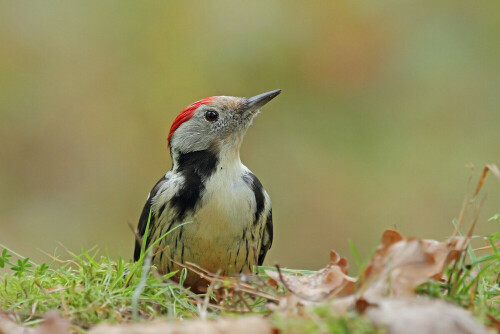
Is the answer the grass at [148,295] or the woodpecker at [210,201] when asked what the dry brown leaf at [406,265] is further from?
the woodpecker at [210,201]

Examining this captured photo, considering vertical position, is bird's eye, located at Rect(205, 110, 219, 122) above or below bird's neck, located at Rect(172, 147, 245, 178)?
above

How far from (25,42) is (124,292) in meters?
7.88

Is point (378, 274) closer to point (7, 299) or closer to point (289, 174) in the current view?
point (7, 299)

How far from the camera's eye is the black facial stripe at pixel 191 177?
4.20 m

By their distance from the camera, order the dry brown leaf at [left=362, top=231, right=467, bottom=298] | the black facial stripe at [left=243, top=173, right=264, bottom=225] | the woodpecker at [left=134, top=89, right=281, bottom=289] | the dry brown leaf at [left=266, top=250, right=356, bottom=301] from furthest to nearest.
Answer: the black facial stripe at [left=243, top=173, right=264, bottom=225]
the woodpecker at [left=134, top=89, right=281, bottom=289]
the dry brown leaf at [left=266, top=250, right=356, bottom=301]
the dry brown leaf at [left=362, top=231, right=467, bottom=298]

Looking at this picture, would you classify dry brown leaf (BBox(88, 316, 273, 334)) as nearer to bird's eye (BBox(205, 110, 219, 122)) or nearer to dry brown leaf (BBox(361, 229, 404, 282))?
dry brown leaf (BBox(361, 229, 404, 282))

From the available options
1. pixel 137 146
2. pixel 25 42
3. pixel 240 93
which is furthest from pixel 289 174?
pixel 25 42

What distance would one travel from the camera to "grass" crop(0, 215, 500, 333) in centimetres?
255

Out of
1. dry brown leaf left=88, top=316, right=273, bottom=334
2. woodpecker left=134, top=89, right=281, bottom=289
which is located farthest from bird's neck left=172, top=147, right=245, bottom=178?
dry brown leaf left=88, top=316, right=273, bottom=334

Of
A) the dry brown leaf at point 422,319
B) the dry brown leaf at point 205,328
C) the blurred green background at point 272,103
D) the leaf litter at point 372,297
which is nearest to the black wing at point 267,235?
the leaf litter at point 372,297

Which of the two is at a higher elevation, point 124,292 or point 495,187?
point 495,187

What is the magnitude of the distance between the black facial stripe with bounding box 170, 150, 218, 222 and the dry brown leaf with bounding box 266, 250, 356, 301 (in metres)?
1.25

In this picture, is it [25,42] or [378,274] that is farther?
[25,42]

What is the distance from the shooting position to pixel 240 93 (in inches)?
365
